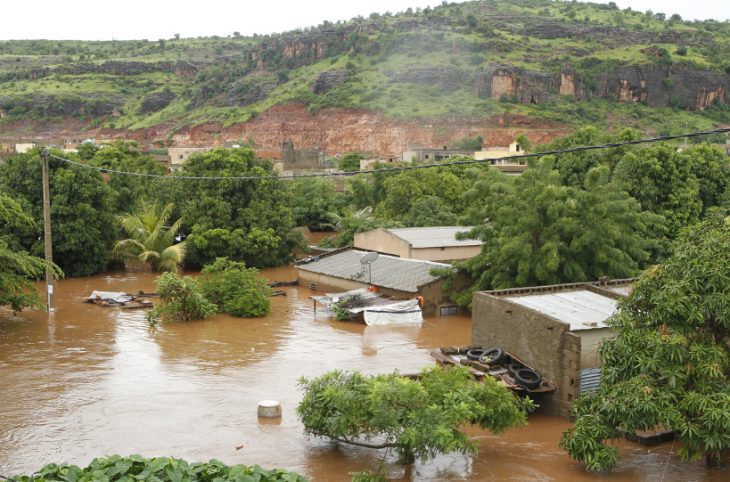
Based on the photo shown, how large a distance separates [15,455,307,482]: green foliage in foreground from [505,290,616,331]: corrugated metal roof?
23.9 ft

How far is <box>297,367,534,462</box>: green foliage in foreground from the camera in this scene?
11672 millimetres

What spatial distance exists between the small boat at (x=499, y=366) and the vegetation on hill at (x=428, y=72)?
74.2 metres

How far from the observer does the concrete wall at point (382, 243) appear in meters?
29.7

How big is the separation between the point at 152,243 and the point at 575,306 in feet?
70.4

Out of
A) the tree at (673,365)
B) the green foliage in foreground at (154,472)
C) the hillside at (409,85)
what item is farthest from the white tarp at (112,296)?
the hillside at (409,85)

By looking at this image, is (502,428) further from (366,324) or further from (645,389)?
(366,324)

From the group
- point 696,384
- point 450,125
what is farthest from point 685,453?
point 450,125

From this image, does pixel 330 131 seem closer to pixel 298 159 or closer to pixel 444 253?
pixel 298 159

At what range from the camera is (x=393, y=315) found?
24.2 m

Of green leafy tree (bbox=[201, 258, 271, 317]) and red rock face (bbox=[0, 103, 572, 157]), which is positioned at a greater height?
red rock face (bbox=[0, 103, 572, 157])

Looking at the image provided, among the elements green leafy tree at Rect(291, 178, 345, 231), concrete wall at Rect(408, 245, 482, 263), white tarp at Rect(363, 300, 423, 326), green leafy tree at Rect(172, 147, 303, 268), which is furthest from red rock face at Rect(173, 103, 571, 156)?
white tarp at Rect(363, 300, 423, 326)

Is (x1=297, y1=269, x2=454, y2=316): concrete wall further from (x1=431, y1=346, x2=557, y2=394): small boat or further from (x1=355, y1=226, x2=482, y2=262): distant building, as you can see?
(x1=431, y1=346, x2=557, y2=394): small boat

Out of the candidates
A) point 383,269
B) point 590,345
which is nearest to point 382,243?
point 383,269

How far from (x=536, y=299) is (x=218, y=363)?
7925 mm
